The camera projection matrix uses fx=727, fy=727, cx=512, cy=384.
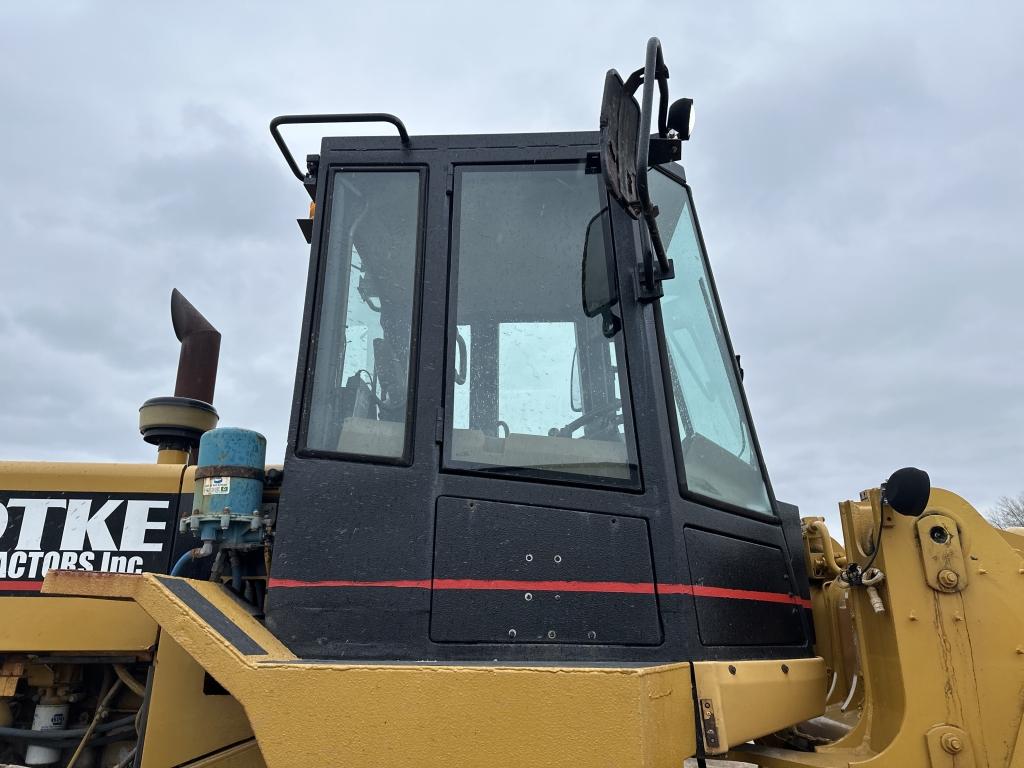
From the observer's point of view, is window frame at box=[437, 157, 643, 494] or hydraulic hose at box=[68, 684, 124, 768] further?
hydraulic hose at box=[68, 684, 124, 768]

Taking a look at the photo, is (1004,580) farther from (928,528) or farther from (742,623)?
(742,623)

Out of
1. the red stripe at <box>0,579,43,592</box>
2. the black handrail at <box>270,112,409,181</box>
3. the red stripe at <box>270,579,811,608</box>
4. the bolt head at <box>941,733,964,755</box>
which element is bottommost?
the bolt head at <box>941,733,964,755</box>

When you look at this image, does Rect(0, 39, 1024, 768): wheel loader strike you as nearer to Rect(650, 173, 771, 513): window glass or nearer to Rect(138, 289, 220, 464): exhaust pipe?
Rect(650, 173, 771, 513): window glass

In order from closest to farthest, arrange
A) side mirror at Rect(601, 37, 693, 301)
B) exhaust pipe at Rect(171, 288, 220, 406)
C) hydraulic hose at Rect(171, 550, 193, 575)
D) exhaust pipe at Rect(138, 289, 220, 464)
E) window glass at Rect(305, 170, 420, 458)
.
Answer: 1. side mirror at Rect(601, 37, 693, 301)
2. window glass at Rect(305, 170, 420, 458)
3. hydraulic hose at Rect(171, 550, 193, 575)
4. exhaust pipe at Rect(138, 289, 220, 464)
5. exhaust pipe at Rect(171, 288, 220, 406)

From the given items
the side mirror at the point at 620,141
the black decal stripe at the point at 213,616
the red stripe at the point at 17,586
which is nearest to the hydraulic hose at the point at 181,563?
the black decal stripe at the point at 213,616

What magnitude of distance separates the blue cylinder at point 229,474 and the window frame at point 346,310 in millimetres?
217

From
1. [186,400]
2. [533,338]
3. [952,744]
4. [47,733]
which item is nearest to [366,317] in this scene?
[533,338]

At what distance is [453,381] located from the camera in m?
2.27

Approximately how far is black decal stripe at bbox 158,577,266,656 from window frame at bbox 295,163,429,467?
0.48 meters

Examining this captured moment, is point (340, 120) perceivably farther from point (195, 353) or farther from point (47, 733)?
point (47, 733)

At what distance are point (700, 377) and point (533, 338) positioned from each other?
692 millimetres

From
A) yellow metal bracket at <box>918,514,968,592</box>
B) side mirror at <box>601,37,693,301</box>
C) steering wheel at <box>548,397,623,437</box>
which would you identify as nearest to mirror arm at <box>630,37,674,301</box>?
side mirror at <box>601,37,693,301</box>

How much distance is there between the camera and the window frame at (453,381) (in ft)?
7.06

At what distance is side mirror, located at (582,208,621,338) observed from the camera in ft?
7.68
